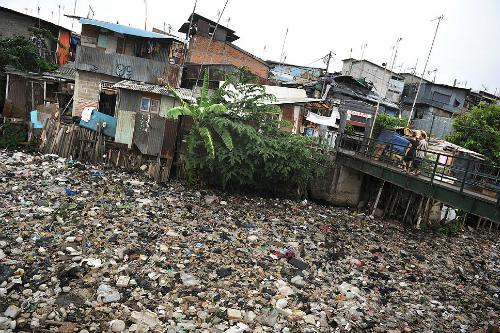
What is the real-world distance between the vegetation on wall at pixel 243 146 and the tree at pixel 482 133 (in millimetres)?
10480

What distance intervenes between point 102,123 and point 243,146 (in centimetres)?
598

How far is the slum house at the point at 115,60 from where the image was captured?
15969mm

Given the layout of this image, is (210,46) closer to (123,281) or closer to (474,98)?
(123,281)

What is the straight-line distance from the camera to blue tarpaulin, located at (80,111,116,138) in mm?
13080

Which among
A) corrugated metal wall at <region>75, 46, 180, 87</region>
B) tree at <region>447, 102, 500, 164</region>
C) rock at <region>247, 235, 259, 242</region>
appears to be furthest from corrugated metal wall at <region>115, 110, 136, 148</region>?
tree at <region>447, 102, 500, 164</region>

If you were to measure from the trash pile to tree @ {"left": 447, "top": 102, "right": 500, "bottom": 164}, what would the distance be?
7652 millimetres

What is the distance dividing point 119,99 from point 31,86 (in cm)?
430

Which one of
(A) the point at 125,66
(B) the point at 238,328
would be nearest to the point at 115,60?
(A) the point at 125,66

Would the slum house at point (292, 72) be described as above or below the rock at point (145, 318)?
above

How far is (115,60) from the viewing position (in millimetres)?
16266

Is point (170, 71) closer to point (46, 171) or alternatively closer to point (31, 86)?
point (31, 86)

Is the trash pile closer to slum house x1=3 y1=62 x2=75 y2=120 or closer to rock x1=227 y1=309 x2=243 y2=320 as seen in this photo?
rock x1=227 y1=309 x2=243 y2=320

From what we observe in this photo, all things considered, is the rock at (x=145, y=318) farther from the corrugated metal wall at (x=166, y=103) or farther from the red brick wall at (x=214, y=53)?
the red brick wall at (x=214, y=53)

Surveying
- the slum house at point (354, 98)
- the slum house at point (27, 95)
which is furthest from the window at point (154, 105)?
the slum house at point (354, 98)
